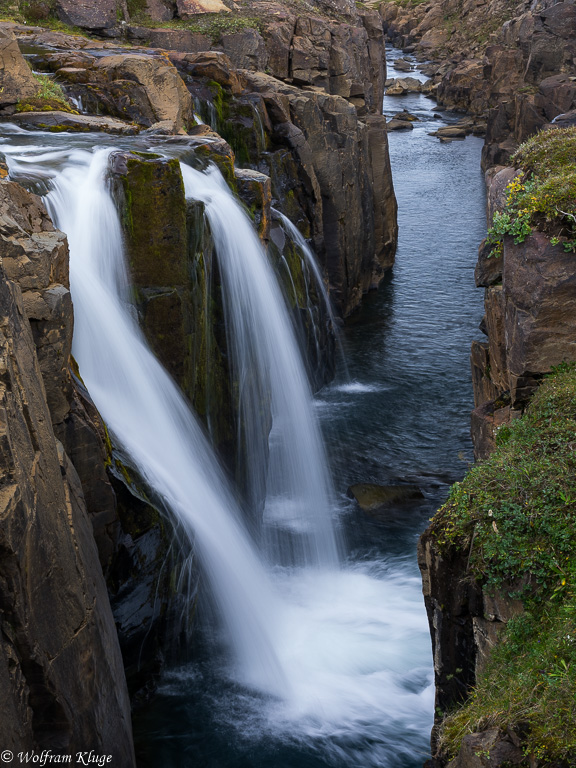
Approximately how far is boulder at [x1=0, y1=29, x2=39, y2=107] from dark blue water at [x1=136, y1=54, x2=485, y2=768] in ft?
34.2

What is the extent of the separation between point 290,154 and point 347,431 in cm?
931

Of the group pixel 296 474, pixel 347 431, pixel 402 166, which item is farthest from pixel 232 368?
pixel 402 166

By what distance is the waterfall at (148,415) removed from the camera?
1056cm

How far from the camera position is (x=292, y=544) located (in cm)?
1368

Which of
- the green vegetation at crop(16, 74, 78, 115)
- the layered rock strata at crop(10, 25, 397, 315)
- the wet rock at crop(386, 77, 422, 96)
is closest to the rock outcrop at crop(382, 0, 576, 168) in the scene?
the wet rock at crop(386, 77, 422, 96)

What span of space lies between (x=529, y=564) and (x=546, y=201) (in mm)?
5065

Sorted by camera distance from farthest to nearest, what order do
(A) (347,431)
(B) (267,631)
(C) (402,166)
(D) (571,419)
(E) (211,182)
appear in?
(C) (402,166)
(A) (347,431)
(E) (211,182)
(B) (267,631)
(D) (571,419)

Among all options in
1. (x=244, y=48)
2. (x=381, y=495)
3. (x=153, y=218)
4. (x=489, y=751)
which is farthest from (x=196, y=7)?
(x=489, y=751)

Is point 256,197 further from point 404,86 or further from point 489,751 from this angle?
point 404,86

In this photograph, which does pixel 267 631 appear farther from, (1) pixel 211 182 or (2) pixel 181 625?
(1) pixel 211 182

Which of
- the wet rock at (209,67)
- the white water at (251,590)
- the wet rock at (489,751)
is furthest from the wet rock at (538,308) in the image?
the wet rock at (209,67)

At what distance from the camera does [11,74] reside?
16.3m

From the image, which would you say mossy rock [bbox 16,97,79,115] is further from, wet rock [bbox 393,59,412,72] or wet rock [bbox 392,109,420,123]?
wet rock [bbox 393,59,412,72]

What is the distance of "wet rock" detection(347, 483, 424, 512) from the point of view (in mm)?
14797
